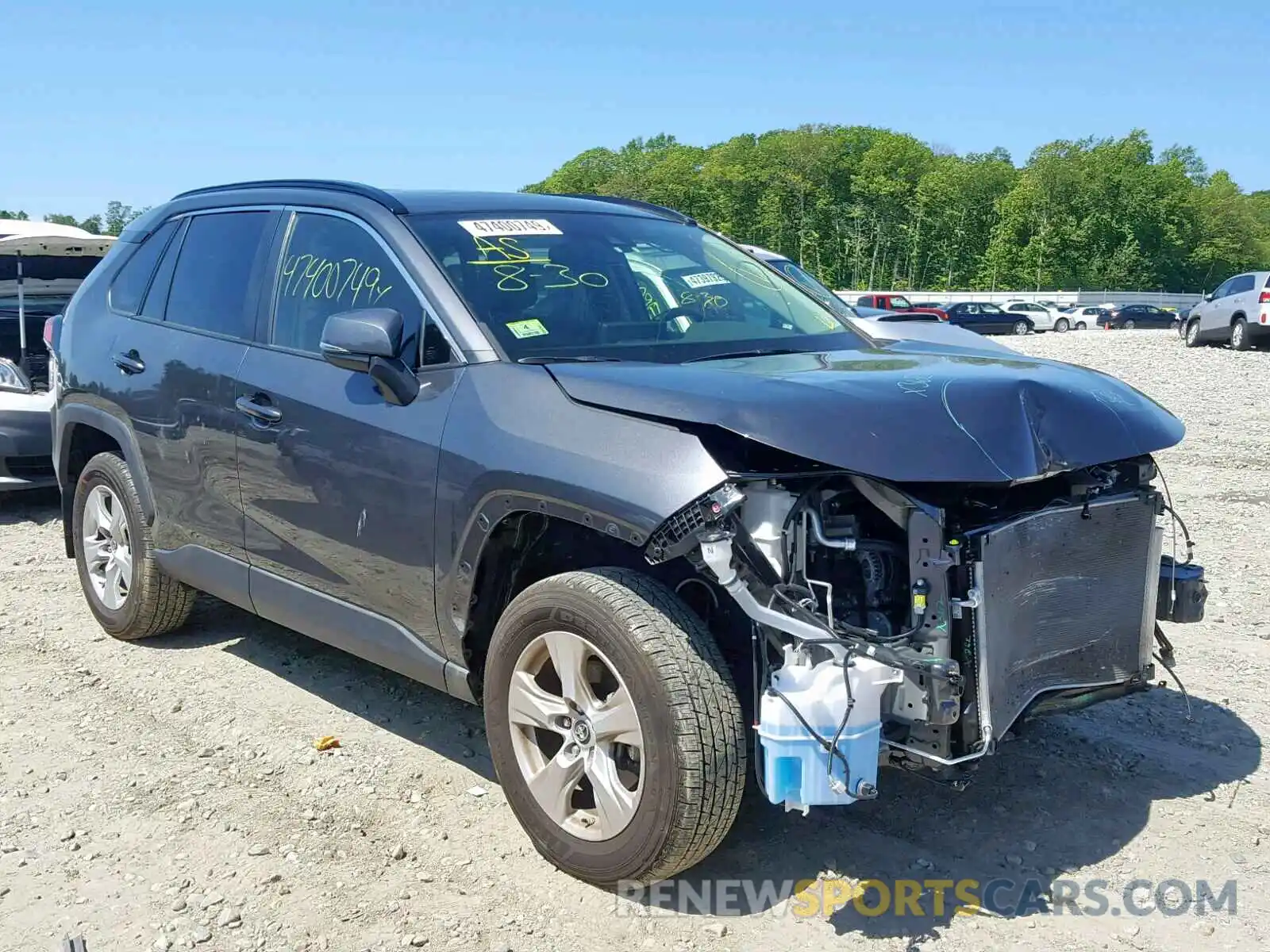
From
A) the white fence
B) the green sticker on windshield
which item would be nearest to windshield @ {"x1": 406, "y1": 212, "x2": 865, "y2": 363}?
the green sticker on windshield

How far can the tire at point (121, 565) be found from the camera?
17.2 feet

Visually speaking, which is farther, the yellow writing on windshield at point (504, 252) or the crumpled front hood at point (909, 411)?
the yellow writing on windshield at point (504, 252)

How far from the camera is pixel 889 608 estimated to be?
10.6ft

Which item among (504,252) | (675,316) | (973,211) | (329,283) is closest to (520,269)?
(504,252)

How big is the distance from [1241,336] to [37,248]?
2130 cm

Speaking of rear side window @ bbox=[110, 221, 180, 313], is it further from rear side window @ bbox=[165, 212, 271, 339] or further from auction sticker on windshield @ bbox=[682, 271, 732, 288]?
auction sticker on windshield @ bbox=[682, 271, 732, 288]

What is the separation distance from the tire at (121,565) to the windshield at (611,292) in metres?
2.14

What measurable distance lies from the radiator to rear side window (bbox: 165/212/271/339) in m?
2.90

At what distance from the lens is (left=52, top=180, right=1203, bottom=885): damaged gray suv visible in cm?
300

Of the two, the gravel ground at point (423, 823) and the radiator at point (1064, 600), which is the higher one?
the radiator at point (1064, 600)

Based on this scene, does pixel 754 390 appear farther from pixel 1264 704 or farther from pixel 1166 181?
pixel 1166 181

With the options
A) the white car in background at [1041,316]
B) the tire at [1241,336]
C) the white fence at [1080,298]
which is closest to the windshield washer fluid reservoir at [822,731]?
the tire at [1241,336]

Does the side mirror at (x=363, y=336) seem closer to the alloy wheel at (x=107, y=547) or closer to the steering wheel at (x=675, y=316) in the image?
the steering wheel at (x=675, y=316)

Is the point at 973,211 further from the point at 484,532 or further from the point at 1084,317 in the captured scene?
the point at 484,532
